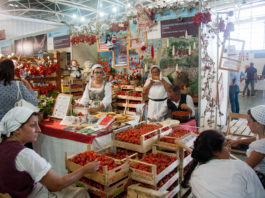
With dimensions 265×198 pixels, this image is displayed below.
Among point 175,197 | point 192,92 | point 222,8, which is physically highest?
point 222,8

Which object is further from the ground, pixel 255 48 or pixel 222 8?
pixel 222 8

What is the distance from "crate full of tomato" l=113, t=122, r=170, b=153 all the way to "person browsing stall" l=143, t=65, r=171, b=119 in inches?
62.6

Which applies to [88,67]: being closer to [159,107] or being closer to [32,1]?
[159,107]

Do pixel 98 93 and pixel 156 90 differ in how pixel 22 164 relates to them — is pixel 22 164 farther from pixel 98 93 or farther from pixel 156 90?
pixel 156 90

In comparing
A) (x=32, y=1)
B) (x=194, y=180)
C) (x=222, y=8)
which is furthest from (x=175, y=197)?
(x=32, y=1)

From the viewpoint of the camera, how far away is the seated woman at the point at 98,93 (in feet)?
15.5

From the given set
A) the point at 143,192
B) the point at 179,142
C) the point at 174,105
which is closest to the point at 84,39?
the point at 174,105

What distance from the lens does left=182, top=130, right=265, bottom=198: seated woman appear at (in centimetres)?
159

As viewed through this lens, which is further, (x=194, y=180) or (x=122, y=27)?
(x=122, y=27)

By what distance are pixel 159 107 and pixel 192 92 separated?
0.80 m

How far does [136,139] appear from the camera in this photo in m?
2.96

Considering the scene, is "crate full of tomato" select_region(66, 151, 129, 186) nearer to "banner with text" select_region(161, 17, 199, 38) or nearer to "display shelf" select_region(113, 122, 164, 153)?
"display shelf" select_region(113, 122, 164, 153)

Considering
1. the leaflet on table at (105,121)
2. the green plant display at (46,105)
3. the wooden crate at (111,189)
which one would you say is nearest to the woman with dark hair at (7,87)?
the green plant display at (46,105)

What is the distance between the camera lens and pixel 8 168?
1.61 m
